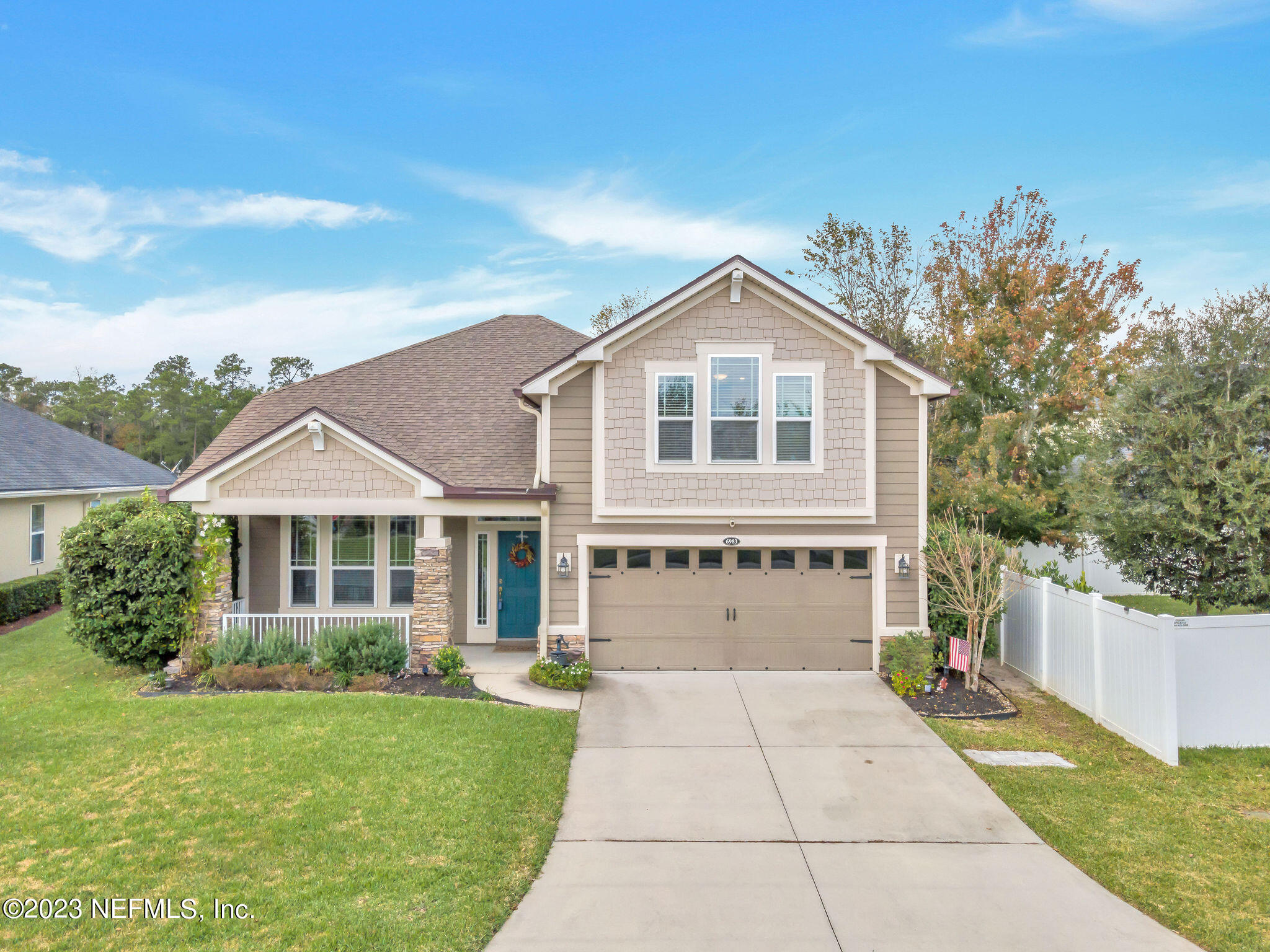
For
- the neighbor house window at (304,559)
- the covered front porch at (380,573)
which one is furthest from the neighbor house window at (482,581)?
the neighbor house window at (304,559)

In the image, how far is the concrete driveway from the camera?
4.62 metres

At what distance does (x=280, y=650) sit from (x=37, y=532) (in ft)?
44.8

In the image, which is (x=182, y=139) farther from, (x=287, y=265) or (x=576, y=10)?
(x=576, y=10)

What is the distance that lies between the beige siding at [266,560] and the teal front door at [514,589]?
4062mm

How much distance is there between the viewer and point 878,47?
47.6 ft

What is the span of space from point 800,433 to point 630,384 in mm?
2956

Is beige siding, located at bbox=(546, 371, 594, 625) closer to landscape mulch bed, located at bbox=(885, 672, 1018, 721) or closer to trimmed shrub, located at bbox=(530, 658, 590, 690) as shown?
trimmed shrub, located at bbox=(530, 658, 590, 690)

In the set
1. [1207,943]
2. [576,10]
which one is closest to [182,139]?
[576,10]

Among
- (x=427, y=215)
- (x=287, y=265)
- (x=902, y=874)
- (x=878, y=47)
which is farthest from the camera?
(x=287, y=265)

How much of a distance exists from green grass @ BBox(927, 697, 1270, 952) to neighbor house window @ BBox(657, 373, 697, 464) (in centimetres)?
568

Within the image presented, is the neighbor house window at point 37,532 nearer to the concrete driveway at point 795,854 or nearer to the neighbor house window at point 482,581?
the neighbor house window at point 482,581

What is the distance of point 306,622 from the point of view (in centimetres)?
1188

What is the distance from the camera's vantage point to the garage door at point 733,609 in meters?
11.4

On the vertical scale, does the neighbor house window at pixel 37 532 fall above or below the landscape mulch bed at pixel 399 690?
above
